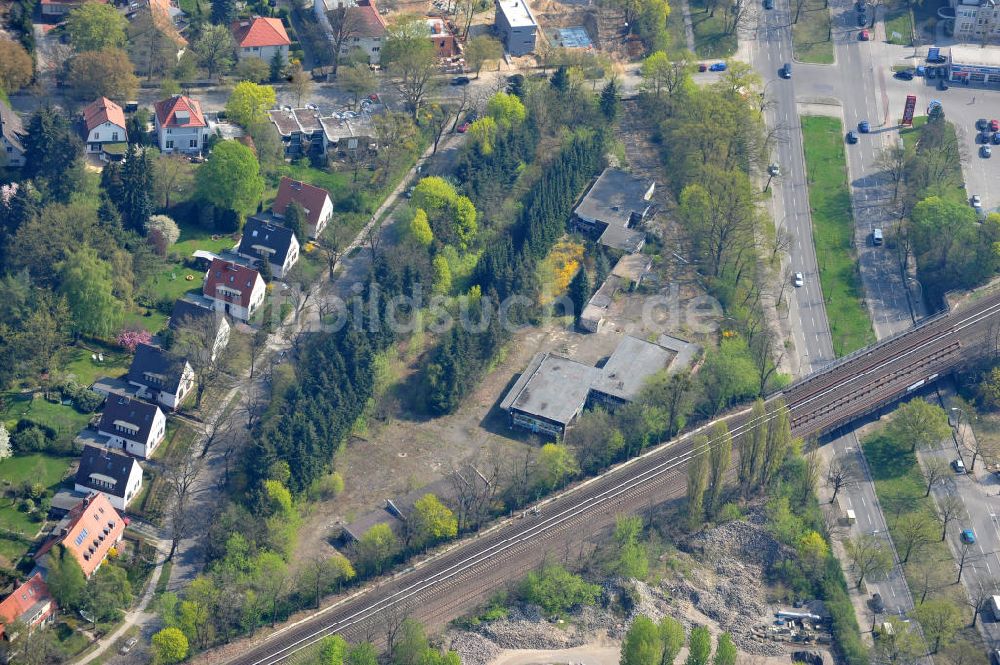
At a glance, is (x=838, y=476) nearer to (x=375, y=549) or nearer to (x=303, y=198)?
(x=375, y=549)

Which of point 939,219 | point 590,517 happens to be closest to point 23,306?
point 590,517

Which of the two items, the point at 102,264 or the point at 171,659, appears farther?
the point at 102,264

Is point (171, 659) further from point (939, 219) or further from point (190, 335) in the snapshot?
point (939, 219)

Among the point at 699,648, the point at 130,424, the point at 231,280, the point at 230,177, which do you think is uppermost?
the point at 230,177

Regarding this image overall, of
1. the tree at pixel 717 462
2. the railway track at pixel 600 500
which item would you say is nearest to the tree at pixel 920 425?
the railway track at pixel 600 500

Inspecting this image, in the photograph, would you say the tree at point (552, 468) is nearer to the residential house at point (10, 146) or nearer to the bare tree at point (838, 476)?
the bare tree at point (838, 476)

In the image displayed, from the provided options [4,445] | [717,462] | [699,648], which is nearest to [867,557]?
[717,462]
